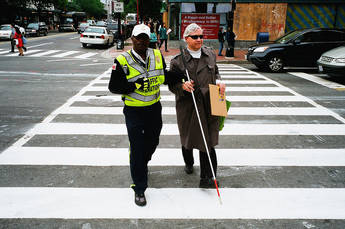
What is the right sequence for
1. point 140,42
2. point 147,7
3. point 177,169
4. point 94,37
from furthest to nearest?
point 147,7 < point 94,37 < point 177,169 < point 140,42

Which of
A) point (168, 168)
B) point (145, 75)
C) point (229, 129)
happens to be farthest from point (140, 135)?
point (229, 129)

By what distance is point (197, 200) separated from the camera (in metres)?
3.77

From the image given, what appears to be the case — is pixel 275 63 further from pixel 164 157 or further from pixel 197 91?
pixel 197 91

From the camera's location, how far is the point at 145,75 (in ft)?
11.5

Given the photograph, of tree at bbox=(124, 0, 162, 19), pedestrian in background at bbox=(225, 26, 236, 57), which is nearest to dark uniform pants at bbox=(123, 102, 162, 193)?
pedestrian in background at bbox=(225, 26, 236, 57)

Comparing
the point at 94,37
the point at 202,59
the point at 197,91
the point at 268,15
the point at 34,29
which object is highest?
the point at 268,15

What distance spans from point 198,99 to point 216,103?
24 centimetres

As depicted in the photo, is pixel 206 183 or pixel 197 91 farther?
pixel 206 183

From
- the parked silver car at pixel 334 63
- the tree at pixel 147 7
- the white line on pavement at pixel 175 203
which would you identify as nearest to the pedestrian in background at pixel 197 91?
the white line on pavement at pixel 175 203

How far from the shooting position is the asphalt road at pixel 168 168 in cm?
346

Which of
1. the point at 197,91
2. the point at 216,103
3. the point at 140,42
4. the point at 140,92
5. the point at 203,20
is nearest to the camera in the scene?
the point at 140,42

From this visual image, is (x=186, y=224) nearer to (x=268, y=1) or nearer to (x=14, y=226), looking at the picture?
(x=14, y=226)

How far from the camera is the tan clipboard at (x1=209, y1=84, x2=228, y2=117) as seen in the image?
3621 mm

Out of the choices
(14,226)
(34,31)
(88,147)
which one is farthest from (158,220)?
(34,31)
